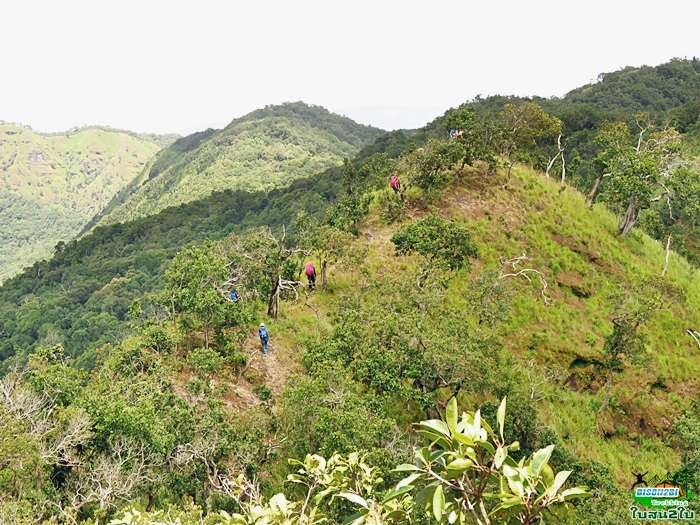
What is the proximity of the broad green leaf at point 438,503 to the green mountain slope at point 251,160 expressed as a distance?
12318 centimetres

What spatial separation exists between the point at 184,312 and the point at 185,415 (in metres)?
5.04

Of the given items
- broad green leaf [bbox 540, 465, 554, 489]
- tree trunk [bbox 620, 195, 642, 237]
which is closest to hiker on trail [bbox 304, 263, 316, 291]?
broad green leaf [bbox 540, 465, 554, 489]

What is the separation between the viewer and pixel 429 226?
2008cm

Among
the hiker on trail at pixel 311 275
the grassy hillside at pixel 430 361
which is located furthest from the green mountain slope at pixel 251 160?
the hiker on trail at pixel 311 275

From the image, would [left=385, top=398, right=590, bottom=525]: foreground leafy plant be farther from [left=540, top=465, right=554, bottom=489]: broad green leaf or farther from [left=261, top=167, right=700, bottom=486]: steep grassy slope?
[left=261, top=167, right=700, bottom=486]: steep grassy slope

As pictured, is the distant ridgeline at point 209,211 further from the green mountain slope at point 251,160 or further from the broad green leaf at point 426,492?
the broad green leaf at point 426,492

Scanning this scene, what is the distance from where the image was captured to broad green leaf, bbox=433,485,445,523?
7.73ft

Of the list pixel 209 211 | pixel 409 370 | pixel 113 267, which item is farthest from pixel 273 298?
pixel 209 211

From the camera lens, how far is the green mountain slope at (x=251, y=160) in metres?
132

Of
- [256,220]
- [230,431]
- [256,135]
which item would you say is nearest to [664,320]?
[230,431]

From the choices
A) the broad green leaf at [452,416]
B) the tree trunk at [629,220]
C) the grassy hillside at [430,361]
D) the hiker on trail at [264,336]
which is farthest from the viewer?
the tree trunk at [629,220]

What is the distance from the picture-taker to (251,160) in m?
146

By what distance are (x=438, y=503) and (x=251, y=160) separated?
15134 centimetres

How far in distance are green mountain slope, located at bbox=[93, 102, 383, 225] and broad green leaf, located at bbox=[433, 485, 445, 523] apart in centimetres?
12318
